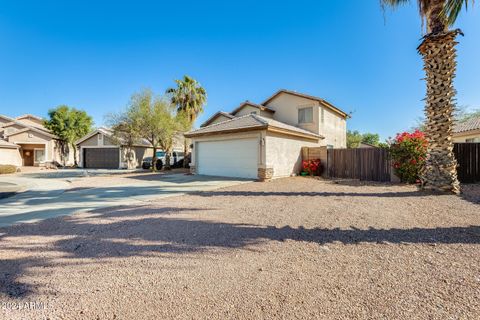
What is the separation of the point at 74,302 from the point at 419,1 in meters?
12.6

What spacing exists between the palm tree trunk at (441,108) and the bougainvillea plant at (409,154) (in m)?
2.04

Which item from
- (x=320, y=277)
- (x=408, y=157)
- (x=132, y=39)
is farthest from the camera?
(x=132, y=39)

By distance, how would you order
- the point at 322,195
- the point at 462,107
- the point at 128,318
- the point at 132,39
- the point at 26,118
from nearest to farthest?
the point at 128,318, the point at 322,195, the point at 132,39, the point at 462,107, the point at 26,118

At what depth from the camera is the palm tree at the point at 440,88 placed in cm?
788

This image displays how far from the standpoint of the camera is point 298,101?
60.2 feet

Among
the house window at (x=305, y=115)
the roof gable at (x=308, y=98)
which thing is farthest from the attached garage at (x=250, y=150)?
the roof gable at (x=308, y=98)

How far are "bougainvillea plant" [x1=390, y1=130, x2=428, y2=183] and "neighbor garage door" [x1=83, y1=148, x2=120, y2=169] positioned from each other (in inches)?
1068

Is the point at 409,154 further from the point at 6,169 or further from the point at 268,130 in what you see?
the point at 6,169

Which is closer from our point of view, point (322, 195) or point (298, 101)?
point (322, 195)

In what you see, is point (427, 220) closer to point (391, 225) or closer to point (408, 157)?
point (391, 225)

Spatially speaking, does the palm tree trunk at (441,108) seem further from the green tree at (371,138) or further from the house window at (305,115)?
the green tree at (371,138)

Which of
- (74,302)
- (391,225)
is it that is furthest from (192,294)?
(391,225)

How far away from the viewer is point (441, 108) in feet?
26.7

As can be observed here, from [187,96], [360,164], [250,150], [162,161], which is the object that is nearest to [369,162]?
[360,164]
